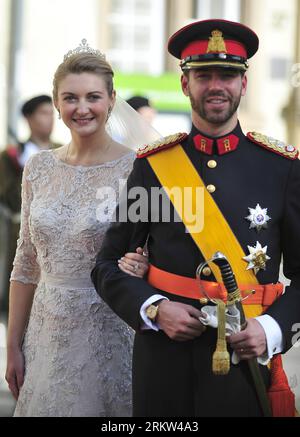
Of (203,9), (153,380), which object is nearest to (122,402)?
(153,380)

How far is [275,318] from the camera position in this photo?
3.00m

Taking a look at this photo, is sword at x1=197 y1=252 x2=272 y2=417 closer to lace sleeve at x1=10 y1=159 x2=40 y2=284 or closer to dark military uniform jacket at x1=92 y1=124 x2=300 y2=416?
dark military uniform jacket at x1=92 y1=124 x2=300 y2=416

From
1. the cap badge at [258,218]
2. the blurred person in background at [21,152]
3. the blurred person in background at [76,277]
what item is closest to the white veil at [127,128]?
the blurred person in background at [76,277]

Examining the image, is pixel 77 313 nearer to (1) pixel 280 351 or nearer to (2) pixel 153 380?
(2) pixel 153 380

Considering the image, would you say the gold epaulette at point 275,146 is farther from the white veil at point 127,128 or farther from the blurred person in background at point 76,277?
the white veil at point 127,128

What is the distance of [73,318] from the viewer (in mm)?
3881

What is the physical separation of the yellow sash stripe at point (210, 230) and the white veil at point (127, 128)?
44.1 inches

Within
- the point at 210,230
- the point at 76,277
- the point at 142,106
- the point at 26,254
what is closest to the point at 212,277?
the point at 210,230

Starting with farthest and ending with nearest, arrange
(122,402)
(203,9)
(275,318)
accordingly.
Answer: (203,9) → (122,402) → (275,318)

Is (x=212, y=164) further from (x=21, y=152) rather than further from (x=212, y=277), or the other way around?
(x=21, y=152)

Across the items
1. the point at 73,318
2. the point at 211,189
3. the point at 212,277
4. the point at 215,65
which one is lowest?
the point at 73,318

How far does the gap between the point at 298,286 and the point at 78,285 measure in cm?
108

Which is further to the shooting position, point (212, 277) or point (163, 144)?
point (163, 144)

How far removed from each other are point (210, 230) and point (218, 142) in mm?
284
